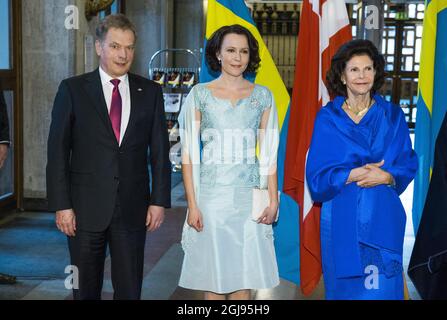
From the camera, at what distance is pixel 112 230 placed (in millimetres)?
2773

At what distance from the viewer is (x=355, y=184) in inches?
109

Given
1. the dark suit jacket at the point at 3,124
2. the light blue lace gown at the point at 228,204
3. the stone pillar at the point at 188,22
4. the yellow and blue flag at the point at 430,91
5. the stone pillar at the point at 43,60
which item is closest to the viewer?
the light blue lace gown at the point at 228,204

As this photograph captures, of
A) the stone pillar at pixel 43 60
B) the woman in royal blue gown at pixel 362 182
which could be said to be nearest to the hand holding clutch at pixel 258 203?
the woman in royal blue gown at pixel 362 182

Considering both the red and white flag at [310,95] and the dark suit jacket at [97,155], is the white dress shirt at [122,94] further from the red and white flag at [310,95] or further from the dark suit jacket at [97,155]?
the red and white flag at [310,95]

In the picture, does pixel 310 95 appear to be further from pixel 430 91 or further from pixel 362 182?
pixel 362 182

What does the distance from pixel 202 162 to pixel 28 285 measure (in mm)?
1938

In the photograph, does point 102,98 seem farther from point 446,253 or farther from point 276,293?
point 276,293

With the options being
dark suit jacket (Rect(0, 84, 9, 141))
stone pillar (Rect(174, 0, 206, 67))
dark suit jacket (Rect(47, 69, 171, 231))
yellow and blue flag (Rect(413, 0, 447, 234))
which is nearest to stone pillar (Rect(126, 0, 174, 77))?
stone pillar (Rect(174, 0, 206, 67))

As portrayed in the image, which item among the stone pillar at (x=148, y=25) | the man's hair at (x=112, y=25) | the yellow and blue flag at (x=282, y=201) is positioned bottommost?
the yellow and blue flag at (x=282, y=201)

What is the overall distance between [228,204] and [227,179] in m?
Answer: 0.11

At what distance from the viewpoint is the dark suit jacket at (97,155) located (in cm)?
269

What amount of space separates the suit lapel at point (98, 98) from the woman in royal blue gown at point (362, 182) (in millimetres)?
842

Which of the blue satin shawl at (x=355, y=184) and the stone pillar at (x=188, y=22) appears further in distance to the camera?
the stone pillar at (x=188, y=22)

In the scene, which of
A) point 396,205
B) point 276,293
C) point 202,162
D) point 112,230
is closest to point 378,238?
point 396,205
